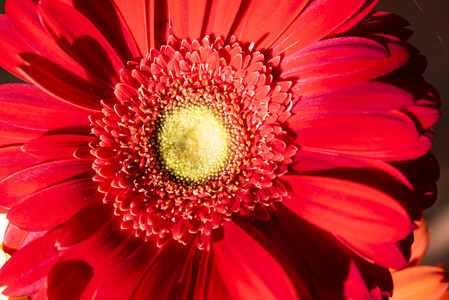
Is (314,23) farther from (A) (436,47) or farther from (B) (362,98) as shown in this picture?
(A) (436,47)

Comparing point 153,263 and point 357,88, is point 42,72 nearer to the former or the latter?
point 153,263

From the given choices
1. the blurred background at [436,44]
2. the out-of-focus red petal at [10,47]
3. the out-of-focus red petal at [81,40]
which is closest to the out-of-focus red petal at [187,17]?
the out-of-focus red petal at [81,40]

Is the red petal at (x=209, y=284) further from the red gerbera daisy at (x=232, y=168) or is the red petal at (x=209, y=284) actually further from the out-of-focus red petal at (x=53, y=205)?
the out-of-focus red petal at (x=53, y=205)

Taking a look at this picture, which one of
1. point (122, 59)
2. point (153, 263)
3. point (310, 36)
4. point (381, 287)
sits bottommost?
point (381, 287)

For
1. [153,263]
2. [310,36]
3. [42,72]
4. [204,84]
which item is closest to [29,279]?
[153,263]

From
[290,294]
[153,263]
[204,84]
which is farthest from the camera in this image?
[204,84]

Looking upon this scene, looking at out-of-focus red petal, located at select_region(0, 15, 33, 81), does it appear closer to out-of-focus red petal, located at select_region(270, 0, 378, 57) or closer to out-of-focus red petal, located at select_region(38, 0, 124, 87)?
out-of-focus red petal, located at select_region(38, 0, 124, 87)
